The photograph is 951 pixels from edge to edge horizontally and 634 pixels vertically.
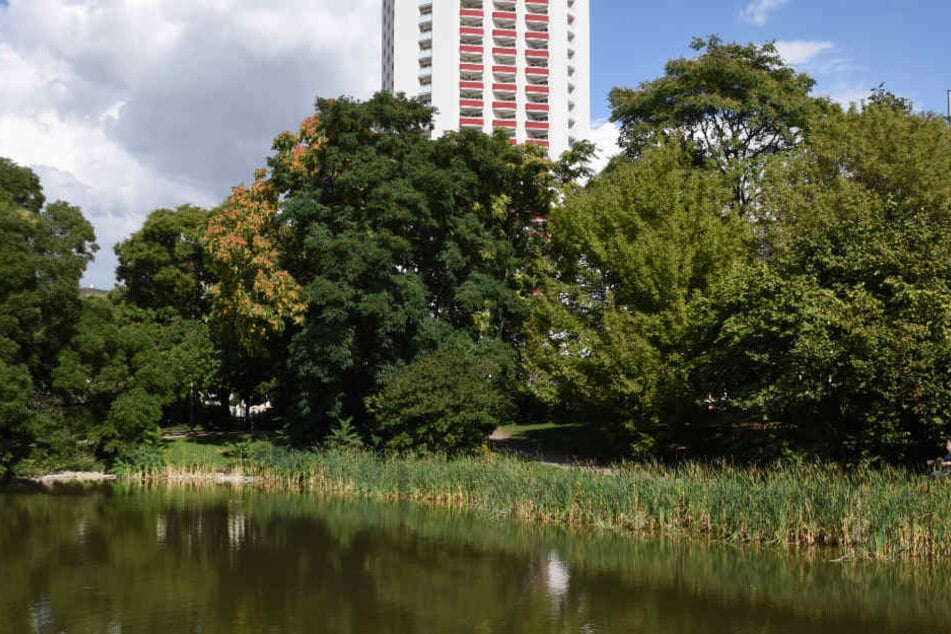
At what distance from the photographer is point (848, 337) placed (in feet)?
66.9

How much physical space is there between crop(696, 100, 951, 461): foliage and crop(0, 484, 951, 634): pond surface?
5.29m

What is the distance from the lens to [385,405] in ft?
97.2

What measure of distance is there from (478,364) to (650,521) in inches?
468

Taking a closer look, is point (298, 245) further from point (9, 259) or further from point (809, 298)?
point (809, 298)

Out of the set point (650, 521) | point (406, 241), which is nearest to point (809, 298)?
point (650, 521)

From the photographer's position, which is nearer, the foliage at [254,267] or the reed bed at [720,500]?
the reed bed at [720,500]

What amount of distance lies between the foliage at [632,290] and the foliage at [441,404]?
205 cm

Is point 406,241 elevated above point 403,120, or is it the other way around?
point 403,120

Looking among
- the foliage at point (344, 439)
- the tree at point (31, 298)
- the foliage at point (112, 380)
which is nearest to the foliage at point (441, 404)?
the foliage at point (344, 439)

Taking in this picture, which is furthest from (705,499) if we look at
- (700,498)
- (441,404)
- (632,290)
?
(441,404)

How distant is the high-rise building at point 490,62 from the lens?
96.7 meters

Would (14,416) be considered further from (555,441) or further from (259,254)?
(555,441)

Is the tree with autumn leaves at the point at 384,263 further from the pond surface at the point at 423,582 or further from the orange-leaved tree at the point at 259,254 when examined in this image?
the pond surface at the point at 423,582

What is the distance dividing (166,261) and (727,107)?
27.5 meters
